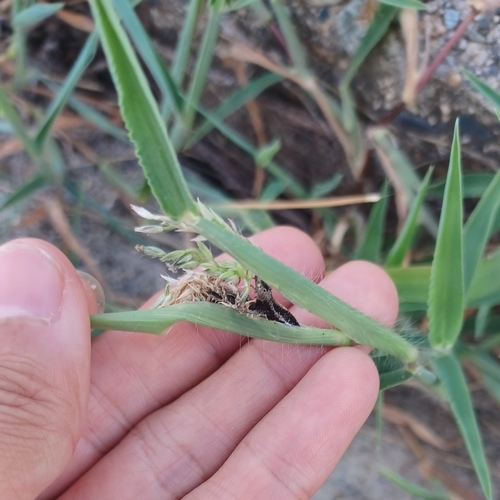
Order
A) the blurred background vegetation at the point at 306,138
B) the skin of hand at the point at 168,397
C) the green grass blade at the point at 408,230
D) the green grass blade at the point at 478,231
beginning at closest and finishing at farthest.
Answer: the skin of hand at the point at 168,397 < the green grass blade at the point at 478,231 < the green grass blade at the point at 408,230 < the blurred background vegetation at the point at 306,138

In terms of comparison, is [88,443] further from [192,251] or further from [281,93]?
[281,93]

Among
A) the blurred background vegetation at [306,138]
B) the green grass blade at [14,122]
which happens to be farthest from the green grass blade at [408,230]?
the green grass blade at [14,122]

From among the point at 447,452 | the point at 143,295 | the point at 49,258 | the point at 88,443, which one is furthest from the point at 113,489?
the point at 447,452

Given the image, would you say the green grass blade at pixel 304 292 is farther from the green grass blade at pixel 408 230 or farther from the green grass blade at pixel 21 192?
the green grass blade at pixel 21 192

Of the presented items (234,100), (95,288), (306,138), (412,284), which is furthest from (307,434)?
(306,138)

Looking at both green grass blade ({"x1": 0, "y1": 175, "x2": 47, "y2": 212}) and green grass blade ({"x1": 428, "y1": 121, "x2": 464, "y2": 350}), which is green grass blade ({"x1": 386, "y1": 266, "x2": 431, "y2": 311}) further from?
green grass blade ({"x1": 0, "y1": 175, "x2": 47, "y2": 212})

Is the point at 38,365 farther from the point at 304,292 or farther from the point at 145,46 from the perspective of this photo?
the point at 145,46

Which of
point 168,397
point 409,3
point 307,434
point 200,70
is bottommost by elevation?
point 168,397
